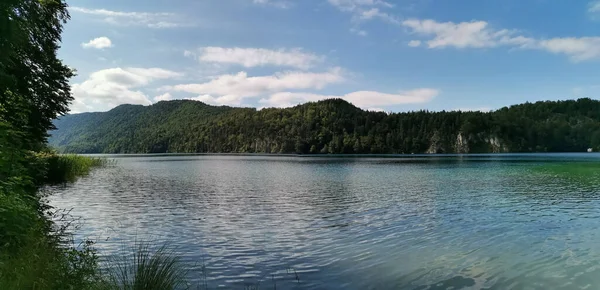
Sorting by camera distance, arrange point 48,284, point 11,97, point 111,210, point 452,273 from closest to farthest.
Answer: point 48,284 → point 452,273 → point 11,97 → point 111,210

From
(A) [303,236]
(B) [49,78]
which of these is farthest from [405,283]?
(B) [49,78]

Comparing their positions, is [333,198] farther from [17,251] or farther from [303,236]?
[17,251]

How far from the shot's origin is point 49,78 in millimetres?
28391

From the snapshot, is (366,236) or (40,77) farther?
(40,77)

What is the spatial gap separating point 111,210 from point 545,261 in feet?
78.1

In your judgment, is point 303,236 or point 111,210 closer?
point 303,236

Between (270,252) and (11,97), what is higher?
(11,97)

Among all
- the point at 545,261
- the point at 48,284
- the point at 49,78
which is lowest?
the point at 545,261

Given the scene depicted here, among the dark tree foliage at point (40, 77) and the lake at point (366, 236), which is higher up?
the dark tree foliage at point (40, 77)

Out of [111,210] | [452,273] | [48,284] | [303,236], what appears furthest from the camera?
[111,210]

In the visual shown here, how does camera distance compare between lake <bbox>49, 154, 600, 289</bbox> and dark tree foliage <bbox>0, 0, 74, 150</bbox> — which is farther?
dark tree foliage <bbox>0, 0, 74, 150</bbox>

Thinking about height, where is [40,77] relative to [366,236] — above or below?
above

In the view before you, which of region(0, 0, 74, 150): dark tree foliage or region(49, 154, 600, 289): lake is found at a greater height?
region(0, 0, 74, 150): dark tree foliage

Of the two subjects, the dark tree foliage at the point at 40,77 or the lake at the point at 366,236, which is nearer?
the lake at the point at 366,236
